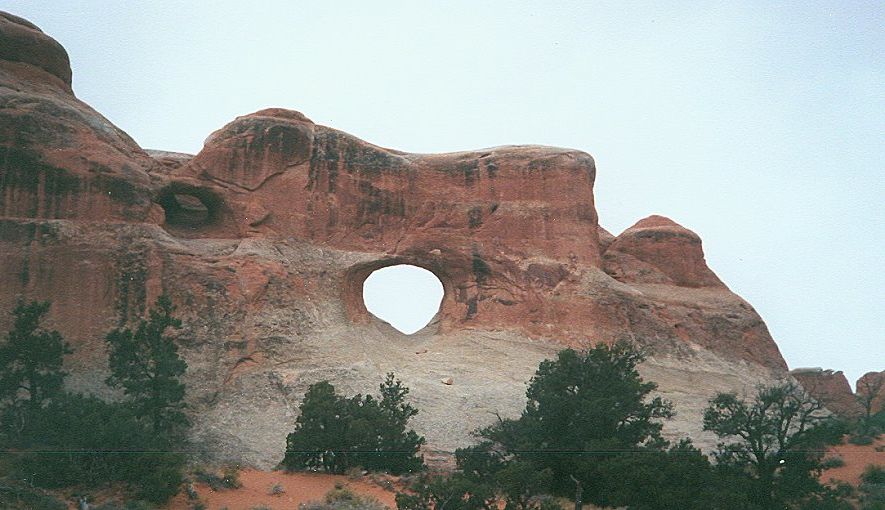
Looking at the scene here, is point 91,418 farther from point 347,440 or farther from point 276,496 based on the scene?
point 347,440

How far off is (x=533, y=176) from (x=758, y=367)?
12059mm

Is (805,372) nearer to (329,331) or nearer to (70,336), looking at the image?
(329,331)

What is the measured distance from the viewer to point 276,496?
24.7 m

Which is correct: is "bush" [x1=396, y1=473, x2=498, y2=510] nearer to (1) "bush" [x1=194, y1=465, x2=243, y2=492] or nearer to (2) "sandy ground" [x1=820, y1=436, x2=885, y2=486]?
(1) "bush" [x1=194, y1=465, x2=243, y2=492]

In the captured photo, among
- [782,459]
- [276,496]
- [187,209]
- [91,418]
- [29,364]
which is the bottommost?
[276,496]

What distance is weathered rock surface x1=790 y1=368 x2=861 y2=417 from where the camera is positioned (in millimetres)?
44906

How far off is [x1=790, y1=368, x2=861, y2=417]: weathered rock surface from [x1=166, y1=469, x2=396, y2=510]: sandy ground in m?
25.4

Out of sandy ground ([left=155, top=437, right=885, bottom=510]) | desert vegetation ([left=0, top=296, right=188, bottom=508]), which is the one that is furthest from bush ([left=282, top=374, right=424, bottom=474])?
desert vegetation ([left=0, top=296, right=188, bottom=508])

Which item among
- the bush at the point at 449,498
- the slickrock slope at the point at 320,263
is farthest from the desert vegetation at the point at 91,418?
the bush at the point at 449,498

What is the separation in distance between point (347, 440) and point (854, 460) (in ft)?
64.1

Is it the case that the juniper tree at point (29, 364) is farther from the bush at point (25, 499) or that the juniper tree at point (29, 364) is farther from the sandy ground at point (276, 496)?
the sandy ground at point (276, 496)

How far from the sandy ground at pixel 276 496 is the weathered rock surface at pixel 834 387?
2536cm

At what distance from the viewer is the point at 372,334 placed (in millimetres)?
35656

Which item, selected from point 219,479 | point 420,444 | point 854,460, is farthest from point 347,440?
point 854,460
